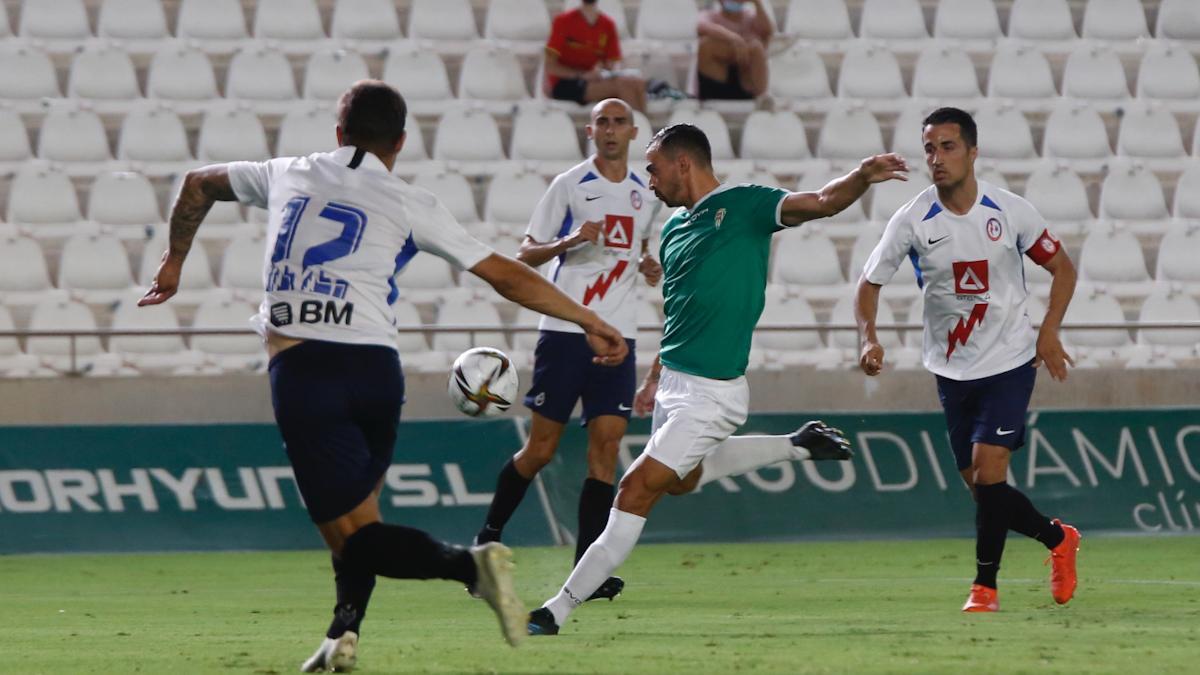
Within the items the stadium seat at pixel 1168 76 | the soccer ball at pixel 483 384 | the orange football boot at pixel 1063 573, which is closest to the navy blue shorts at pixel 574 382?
the orange football boot at pixel 1063 573

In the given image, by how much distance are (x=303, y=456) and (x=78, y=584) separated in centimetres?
532

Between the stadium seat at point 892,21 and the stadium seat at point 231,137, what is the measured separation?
231 inches

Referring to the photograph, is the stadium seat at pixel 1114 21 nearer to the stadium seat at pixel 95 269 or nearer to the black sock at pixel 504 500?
the stadium seat at pixel 95 269

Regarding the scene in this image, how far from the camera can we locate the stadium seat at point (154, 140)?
14.8 m

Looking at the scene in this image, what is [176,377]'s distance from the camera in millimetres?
12711

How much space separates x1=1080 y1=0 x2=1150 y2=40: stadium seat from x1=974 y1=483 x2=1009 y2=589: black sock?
1023 centimetres

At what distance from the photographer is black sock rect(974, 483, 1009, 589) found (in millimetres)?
7938

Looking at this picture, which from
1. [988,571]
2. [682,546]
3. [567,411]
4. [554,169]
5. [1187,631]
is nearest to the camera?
[1187,631]

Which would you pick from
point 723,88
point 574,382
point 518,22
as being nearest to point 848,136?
point 723,88

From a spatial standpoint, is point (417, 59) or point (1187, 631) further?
point (417, 59)

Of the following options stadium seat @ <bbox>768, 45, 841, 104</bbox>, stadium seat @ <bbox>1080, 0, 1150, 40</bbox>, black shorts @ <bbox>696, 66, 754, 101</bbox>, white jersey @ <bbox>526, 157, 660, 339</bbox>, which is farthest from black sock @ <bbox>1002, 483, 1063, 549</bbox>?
stadium seat @ <bbox>1080, 0, 1150, 40</bbox>

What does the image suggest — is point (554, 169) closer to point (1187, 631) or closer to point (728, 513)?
point (728, 513)

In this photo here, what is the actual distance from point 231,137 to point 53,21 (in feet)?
7.55

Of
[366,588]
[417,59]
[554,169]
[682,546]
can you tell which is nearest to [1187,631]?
[366,588]
